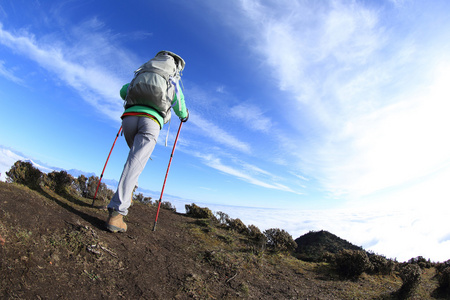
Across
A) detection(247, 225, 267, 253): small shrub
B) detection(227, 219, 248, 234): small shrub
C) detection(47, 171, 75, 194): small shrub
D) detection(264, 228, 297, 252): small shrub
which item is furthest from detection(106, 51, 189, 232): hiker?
detection(227, 219, 248, 234): small shrub

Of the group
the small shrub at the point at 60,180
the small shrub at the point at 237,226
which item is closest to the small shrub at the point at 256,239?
the small shrub at the point at 237,226

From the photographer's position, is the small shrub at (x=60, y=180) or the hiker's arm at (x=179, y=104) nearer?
the hiker's arm at (x=179, y=104)

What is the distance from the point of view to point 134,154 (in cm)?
410

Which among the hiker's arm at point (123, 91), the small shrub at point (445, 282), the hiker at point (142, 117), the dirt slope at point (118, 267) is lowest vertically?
the dirt slope at point (118, 267)

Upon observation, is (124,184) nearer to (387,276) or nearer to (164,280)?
(164,280)

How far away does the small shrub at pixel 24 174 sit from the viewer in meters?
5.56

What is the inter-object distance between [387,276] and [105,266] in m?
8.45

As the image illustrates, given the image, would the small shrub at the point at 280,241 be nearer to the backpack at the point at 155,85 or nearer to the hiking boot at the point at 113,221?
the hiking boot at the point at 113,221

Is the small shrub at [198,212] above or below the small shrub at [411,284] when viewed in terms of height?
above

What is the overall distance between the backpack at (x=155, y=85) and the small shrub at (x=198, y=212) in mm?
7142

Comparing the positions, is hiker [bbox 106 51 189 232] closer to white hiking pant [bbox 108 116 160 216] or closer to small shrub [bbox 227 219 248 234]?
white hiking pant [bbox 108 116 160 216]

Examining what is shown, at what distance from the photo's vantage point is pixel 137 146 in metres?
4.14

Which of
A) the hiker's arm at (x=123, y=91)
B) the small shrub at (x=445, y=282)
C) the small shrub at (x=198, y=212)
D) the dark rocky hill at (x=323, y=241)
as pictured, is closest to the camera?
the hiker's arm at (x=123, y=91)

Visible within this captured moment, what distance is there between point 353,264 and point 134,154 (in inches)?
273
